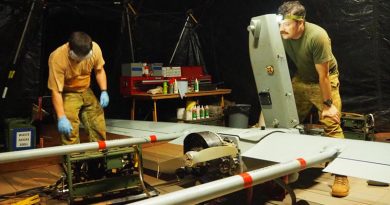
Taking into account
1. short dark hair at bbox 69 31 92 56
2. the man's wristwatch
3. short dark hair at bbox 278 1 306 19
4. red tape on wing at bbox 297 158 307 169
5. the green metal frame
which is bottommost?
the green metal frame

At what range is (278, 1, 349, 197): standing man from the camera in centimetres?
256

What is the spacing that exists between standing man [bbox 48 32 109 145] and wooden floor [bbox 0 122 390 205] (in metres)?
0.55

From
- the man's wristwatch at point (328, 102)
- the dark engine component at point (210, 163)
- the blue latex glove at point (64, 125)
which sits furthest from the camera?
the blue latex glove at point (64, 125)

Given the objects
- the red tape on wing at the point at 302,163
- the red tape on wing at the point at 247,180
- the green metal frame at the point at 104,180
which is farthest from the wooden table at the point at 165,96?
the red tape on wing at the point at 247,180

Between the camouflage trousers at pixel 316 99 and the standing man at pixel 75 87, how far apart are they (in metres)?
1.81

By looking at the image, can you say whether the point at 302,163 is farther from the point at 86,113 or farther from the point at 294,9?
the point at 86,113

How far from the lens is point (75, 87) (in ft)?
10.2

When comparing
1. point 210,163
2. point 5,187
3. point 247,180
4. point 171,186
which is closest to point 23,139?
point 5,187

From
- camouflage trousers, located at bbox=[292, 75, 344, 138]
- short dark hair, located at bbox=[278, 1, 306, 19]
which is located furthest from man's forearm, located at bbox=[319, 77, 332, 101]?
short dark hair, located at bbox=[278, 1, 306, 19]

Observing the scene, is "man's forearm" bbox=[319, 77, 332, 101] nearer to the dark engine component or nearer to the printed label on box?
the dark engine component

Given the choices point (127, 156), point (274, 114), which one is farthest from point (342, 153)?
point (127, 156)

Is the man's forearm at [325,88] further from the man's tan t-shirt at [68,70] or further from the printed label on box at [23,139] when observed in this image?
the printed label on box at [23,139]

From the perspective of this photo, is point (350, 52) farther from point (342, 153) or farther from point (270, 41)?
point (342, 153)

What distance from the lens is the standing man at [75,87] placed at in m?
2.77
